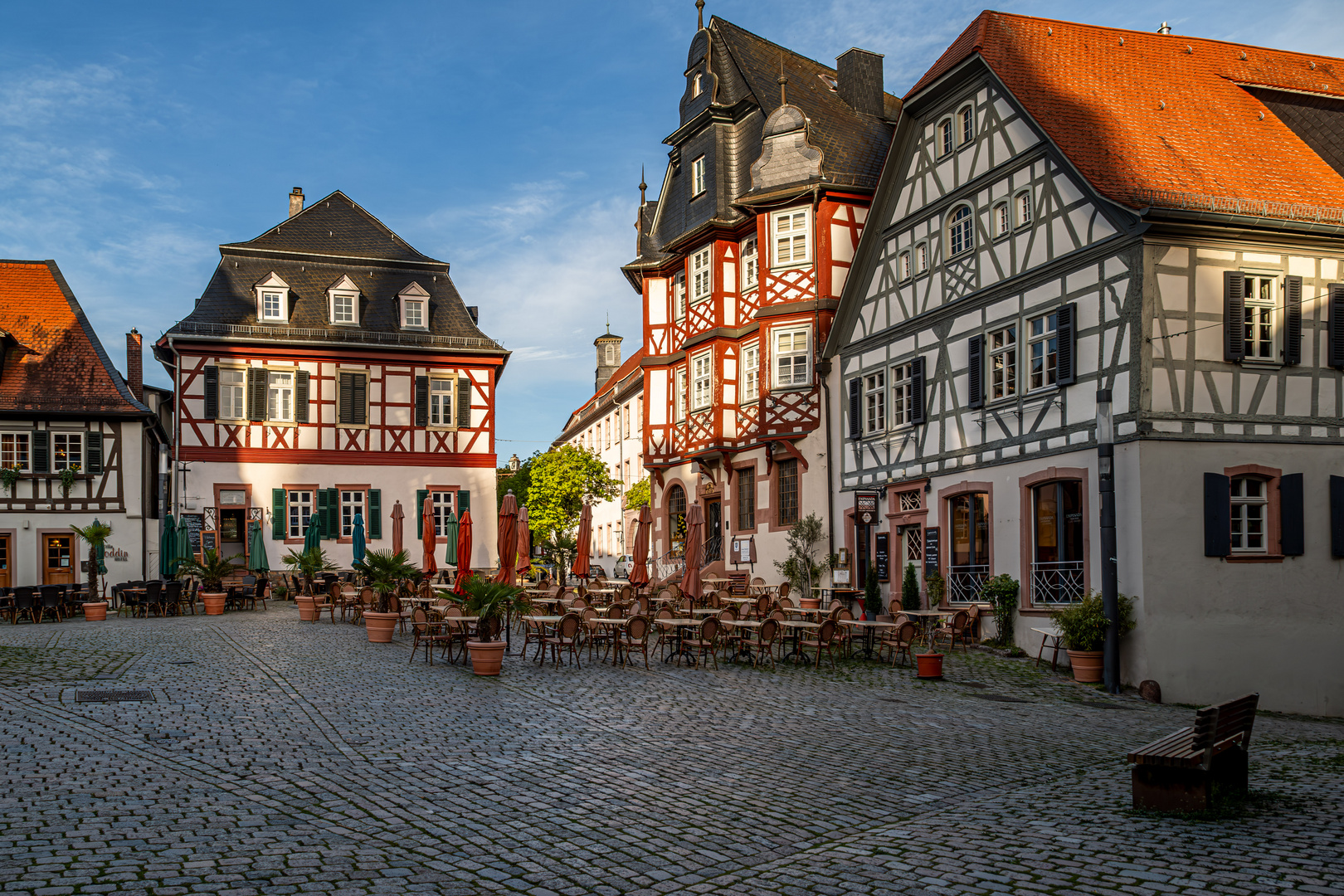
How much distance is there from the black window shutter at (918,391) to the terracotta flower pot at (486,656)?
436 inches

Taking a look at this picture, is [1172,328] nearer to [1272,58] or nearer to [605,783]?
[1272,58]

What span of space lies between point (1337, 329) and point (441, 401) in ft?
88.3

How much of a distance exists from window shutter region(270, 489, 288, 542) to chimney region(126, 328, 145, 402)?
6.95 meters

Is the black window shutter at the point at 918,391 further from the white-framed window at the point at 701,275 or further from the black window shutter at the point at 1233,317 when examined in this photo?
the white-framed window at the point at 701,275

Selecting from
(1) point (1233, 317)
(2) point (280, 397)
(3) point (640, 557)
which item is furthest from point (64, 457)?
(1) point (1233, 317)

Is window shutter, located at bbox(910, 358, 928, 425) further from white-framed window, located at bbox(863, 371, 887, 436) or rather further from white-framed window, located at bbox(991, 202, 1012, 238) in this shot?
white-framed window, located at bbox(991, 202, 1012, 238)

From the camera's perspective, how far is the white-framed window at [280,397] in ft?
118

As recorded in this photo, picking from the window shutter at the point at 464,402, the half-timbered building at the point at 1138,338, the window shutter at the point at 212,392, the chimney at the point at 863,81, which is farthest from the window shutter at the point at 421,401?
the half-timbered building at the point at 1138,338

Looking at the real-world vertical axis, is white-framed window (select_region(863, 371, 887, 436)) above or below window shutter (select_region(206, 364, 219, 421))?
below

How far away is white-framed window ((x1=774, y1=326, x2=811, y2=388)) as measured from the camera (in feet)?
91.6

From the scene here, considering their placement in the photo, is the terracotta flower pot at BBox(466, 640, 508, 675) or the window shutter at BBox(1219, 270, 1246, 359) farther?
the window shutter at BBox(1219, 270, 1246, 359)

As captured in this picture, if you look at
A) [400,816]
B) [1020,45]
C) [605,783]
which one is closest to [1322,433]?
[1020,45]

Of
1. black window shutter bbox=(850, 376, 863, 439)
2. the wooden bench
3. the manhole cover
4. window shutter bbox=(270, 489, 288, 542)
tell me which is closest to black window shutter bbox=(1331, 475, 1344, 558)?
black window shutter bbox=(850, 376, 863, 439)

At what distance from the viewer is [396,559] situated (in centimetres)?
2298
